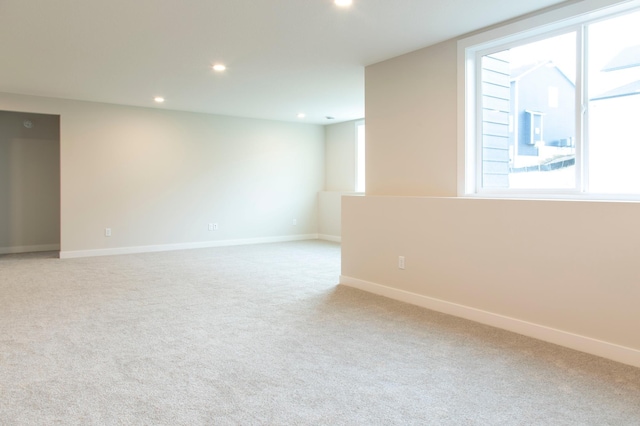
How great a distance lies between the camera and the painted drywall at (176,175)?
21.9ft

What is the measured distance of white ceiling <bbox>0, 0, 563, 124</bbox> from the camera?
324 cm

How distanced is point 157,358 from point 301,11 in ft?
8.77

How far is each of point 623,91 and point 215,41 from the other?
3.30 metres

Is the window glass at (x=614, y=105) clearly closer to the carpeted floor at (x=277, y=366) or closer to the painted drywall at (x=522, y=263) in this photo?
the painted drywall at (x=522, y=263)

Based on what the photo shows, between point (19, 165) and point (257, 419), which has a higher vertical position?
point (19, 165)

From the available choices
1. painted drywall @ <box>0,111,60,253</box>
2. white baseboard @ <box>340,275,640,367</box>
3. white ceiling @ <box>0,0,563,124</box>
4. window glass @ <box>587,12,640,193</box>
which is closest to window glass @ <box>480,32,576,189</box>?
window glass @ <box>587,12,640,193</box>

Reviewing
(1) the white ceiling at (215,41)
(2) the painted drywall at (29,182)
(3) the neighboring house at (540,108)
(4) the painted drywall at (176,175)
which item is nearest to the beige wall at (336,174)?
(4) the painted drywall at (176,175)

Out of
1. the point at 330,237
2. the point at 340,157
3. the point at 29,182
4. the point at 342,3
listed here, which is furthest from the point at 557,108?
the point at 29,182

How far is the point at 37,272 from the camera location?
5512 mm

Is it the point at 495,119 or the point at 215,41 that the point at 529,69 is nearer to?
the point at 495,119

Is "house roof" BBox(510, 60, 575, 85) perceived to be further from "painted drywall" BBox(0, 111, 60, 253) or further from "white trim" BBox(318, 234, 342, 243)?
"painted drywall" BBox(0, 111, 60, 253)

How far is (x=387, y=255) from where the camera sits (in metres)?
4.25

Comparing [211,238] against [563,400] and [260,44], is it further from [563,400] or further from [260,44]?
[563,400]

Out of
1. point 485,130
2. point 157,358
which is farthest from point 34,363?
point 485,130
